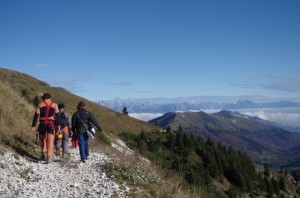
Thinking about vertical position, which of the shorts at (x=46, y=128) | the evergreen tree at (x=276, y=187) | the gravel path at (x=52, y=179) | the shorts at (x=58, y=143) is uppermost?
the shorts at (x=46, y=128)

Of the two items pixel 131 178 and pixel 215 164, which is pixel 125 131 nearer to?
pixel 215 164

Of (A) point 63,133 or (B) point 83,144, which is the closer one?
(B) point 83,144

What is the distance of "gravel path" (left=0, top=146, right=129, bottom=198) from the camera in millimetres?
11172

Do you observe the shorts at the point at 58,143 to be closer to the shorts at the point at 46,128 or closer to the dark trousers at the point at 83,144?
the dark trousers at the point at 83,144

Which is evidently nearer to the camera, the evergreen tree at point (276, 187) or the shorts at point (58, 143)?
the shorts at point (58, 143)

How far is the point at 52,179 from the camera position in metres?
12.8

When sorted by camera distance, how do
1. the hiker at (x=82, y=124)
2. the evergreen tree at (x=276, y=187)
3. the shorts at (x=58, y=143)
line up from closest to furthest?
the hiker at (x=82, y=124), the shorts at (x=58, y=143), the evergreen tree at (x=276, y=187)

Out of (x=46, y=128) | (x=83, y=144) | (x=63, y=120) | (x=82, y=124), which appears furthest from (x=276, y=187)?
(x=46, y=128)

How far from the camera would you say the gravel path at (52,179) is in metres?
11.2

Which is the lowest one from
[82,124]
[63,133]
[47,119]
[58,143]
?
[58,143]

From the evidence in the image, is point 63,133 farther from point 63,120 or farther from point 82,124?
point 82,124

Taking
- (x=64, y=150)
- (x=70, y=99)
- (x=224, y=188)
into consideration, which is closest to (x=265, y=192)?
(x=224, y=188)

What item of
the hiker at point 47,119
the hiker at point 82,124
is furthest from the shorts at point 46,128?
the hiker at point 82,124

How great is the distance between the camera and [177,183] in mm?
12367
